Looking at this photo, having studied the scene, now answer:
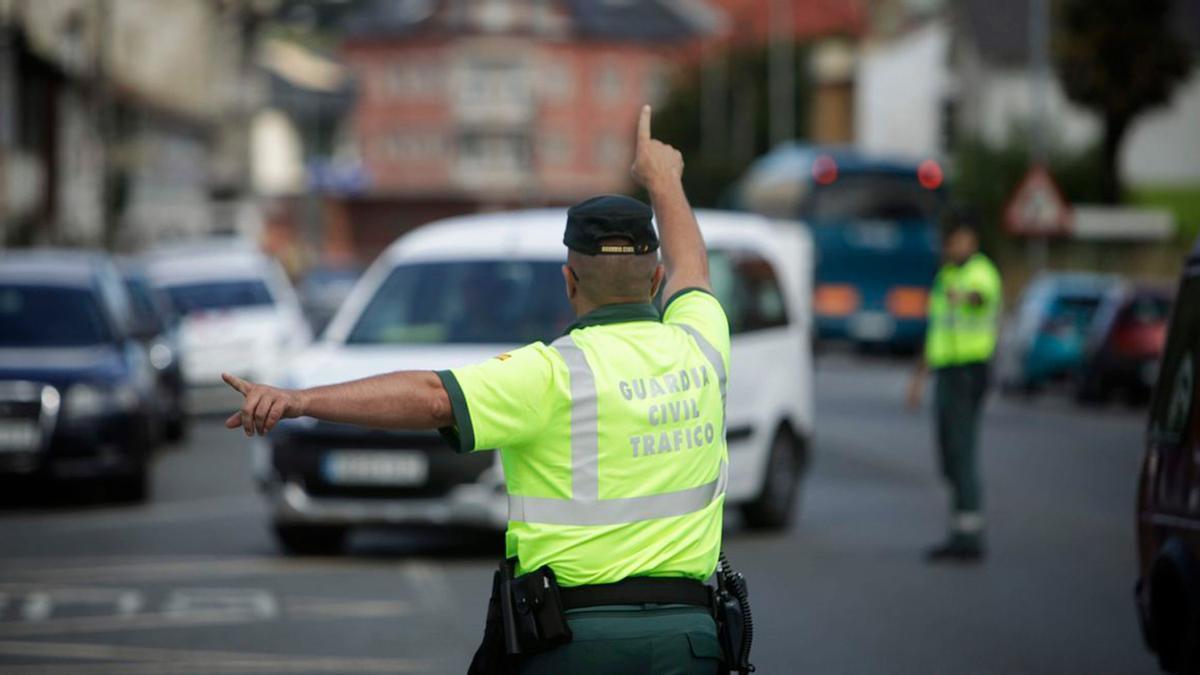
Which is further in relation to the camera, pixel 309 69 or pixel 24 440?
pixel 309 69

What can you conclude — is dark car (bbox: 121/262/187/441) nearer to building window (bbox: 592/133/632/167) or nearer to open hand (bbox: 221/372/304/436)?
open hand (bbox: 221/372/304/436)

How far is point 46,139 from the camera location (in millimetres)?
57906

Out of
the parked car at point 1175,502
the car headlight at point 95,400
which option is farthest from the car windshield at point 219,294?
the parked car at point 1175,502

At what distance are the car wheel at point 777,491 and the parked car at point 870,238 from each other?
2972 centimetres

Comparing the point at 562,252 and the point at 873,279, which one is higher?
the point at 562,252

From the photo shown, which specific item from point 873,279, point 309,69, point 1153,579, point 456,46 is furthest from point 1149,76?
point 309,69

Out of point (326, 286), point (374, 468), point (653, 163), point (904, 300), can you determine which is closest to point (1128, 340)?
point (904, 300)

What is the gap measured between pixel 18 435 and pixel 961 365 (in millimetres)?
6669

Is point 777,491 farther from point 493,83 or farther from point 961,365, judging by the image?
point 493,83

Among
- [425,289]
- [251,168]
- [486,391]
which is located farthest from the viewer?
[251,168]

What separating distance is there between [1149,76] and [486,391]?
49451mm

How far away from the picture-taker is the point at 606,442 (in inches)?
204

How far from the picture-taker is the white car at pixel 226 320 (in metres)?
30.2

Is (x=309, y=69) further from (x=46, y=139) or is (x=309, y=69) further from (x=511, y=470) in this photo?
Result: (x=511, y=470)
